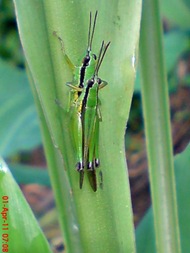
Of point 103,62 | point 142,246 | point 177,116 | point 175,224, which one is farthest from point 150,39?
point 177,116

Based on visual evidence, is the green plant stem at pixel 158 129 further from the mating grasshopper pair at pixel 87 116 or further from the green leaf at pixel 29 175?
the green leaf at pixel 29 175

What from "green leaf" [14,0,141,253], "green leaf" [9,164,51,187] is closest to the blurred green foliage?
"green leaf" [9,164,51,187]

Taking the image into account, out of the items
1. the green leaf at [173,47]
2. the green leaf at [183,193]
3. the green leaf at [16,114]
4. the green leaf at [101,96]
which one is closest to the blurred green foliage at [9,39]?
the green leaf at [173,47]

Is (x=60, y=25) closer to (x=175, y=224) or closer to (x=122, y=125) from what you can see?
(x=122, y=125)

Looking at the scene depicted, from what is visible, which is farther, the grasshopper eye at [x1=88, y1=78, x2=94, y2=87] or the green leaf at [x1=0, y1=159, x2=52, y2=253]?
the grasshopper eye at [x1=88, y1=78, x2=94, y2=87]

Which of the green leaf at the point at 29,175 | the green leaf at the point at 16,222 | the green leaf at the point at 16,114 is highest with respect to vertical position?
the green leaf at the point at 16,114

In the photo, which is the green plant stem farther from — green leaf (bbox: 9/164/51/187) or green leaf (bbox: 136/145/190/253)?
green leaf (bbox: 9/164/51/187)
